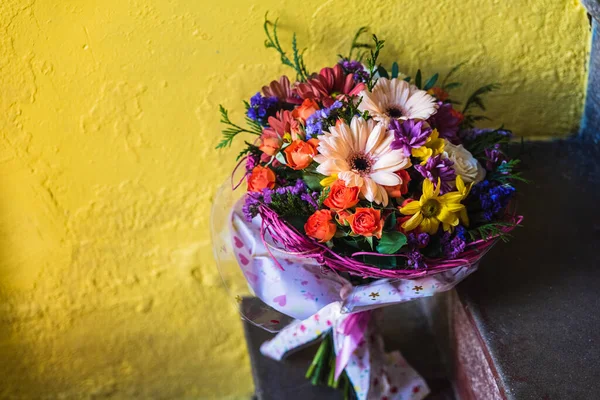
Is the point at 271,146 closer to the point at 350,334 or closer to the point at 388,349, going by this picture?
the point at 350,334

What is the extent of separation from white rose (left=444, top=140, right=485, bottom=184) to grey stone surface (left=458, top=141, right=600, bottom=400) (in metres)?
0.27

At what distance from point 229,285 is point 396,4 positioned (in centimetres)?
62

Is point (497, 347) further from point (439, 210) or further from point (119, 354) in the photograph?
point (119, 354)

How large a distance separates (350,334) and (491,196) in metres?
0.42

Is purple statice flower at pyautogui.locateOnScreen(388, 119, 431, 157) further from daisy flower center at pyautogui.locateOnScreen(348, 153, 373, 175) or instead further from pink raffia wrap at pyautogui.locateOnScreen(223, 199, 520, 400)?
pink raffia wrap at pyautogui.locateOnScreen(223, 199, 520, 400)

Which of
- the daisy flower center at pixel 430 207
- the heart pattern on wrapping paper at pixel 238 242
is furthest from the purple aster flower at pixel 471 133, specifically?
the heart pattern on wrapping paper at pixel 238 242

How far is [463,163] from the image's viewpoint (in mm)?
815

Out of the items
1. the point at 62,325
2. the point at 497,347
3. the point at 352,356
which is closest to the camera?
the point at 497,347

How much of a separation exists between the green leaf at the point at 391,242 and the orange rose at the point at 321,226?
0.07 m

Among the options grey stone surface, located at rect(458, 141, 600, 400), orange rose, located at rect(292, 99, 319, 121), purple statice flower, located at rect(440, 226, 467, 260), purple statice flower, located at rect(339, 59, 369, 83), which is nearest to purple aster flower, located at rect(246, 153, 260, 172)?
orange rose, located at rect(292, 99, 319, 121)

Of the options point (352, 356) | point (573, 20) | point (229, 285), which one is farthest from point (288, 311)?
point (573, 20)

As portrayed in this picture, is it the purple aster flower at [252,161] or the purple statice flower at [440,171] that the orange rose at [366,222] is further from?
the purple aster flower at [252,161]

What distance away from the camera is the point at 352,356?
3.79 feet

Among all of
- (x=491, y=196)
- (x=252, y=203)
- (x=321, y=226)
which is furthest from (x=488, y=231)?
(x=252, y=203)
